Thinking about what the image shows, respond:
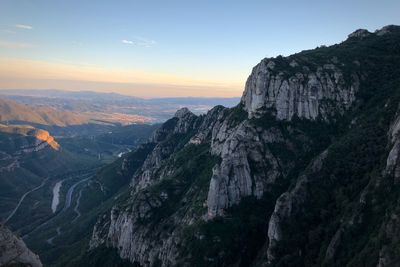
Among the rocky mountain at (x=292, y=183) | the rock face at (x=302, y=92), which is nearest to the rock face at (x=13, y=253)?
the rocky mountain at (x=292, y=183)

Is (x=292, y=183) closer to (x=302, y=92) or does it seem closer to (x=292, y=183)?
(x=292, y=183)

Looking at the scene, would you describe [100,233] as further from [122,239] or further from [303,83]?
[303,83]

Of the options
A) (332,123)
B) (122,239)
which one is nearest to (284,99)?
(332,123)

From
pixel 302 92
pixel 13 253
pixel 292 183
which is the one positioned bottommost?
pixel 13 253

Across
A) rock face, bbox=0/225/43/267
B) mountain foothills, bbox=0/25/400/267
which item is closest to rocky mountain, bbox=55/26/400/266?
mountain foothills, bbox=0/25/400/267

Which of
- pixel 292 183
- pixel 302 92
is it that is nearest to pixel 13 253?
pixel 292 183

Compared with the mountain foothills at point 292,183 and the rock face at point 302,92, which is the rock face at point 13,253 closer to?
the mountain foothills at point 292,183
